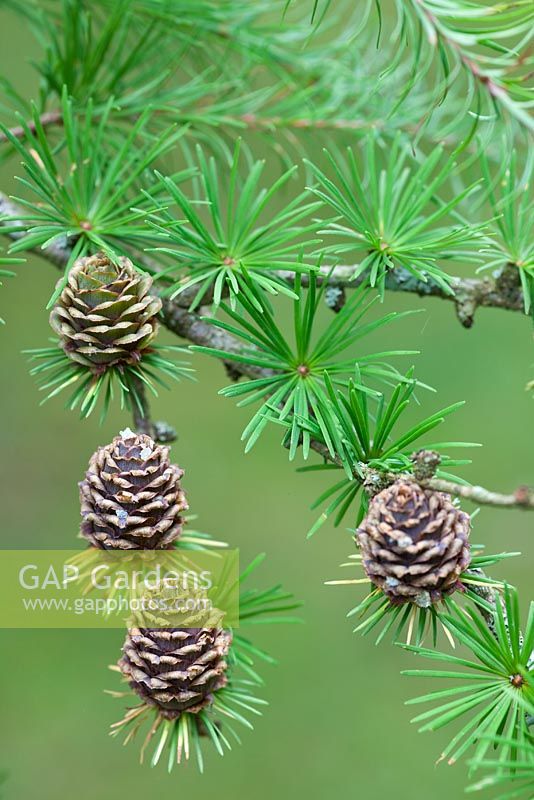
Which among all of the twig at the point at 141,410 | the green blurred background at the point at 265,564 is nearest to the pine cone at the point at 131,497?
the twig at the point at 141,410

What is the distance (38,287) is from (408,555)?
1.30m

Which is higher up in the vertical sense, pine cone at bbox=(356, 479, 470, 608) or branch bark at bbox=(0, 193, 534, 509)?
branch bark at bbox=(0, 193, 534, 509)

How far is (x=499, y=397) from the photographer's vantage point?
1.44m

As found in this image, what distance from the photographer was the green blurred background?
116 cm

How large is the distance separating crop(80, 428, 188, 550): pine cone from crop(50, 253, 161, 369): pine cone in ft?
0.13

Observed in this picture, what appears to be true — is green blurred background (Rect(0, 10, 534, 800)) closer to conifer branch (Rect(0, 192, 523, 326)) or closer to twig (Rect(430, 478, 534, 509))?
conifer branch (Rect(0, 192, 523, 326))

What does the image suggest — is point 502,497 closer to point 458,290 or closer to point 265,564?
point 458,290

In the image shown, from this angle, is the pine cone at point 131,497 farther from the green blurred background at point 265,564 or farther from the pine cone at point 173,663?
the green blurred background at point 265,564

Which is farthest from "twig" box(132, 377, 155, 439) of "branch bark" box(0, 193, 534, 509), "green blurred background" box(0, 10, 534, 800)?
"green blurred background" box(0, 10, 534, 800)

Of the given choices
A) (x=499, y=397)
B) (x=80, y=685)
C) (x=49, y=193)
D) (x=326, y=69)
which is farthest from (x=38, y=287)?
(x=49, y=193)

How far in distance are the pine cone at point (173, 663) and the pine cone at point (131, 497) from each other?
4 cm

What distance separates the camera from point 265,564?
4.38ft

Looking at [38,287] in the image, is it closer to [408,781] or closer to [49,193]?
[408,781]

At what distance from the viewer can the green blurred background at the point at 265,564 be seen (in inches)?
45.7
